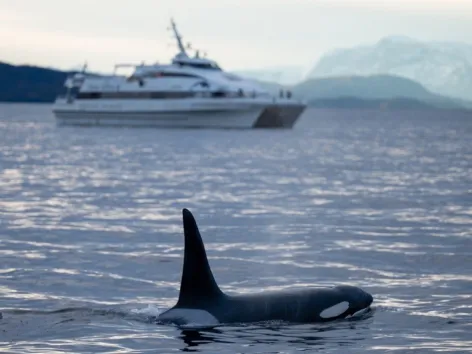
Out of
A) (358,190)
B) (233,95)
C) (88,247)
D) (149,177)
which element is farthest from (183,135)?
(88,247)

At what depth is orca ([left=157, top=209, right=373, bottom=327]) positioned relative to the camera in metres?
12.4

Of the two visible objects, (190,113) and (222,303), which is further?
(190,113)

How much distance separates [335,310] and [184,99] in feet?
287

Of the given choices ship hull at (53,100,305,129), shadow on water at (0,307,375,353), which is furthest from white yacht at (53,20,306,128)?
shadow on water at (0,307,375,353)

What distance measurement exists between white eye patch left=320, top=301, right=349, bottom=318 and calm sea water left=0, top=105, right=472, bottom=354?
16 centimetres

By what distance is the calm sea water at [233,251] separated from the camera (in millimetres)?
12484

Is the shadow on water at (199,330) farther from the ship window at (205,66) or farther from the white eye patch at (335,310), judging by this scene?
the ship window at (205,66)

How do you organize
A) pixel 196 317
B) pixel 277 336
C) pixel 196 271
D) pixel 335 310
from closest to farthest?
pixel 277 336 < pixel 196 271 < pixel 196 317 < pixel 335 310

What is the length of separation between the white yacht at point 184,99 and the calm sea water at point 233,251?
53.1 m

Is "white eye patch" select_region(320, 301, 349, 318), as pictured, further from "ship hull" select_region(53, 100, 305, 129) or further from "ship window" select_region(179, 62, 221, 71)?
"ship window" select_region(179, 62, 221, 71)

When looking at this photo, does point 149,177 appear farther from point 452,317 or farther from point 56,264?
point 452,317

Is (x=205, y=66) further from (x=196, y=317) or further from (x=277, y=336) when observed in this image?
(x=277, y=336)

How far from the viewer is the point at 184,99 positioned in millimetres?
99812

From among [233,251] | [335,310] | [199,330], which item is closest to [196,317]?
[199,330]
